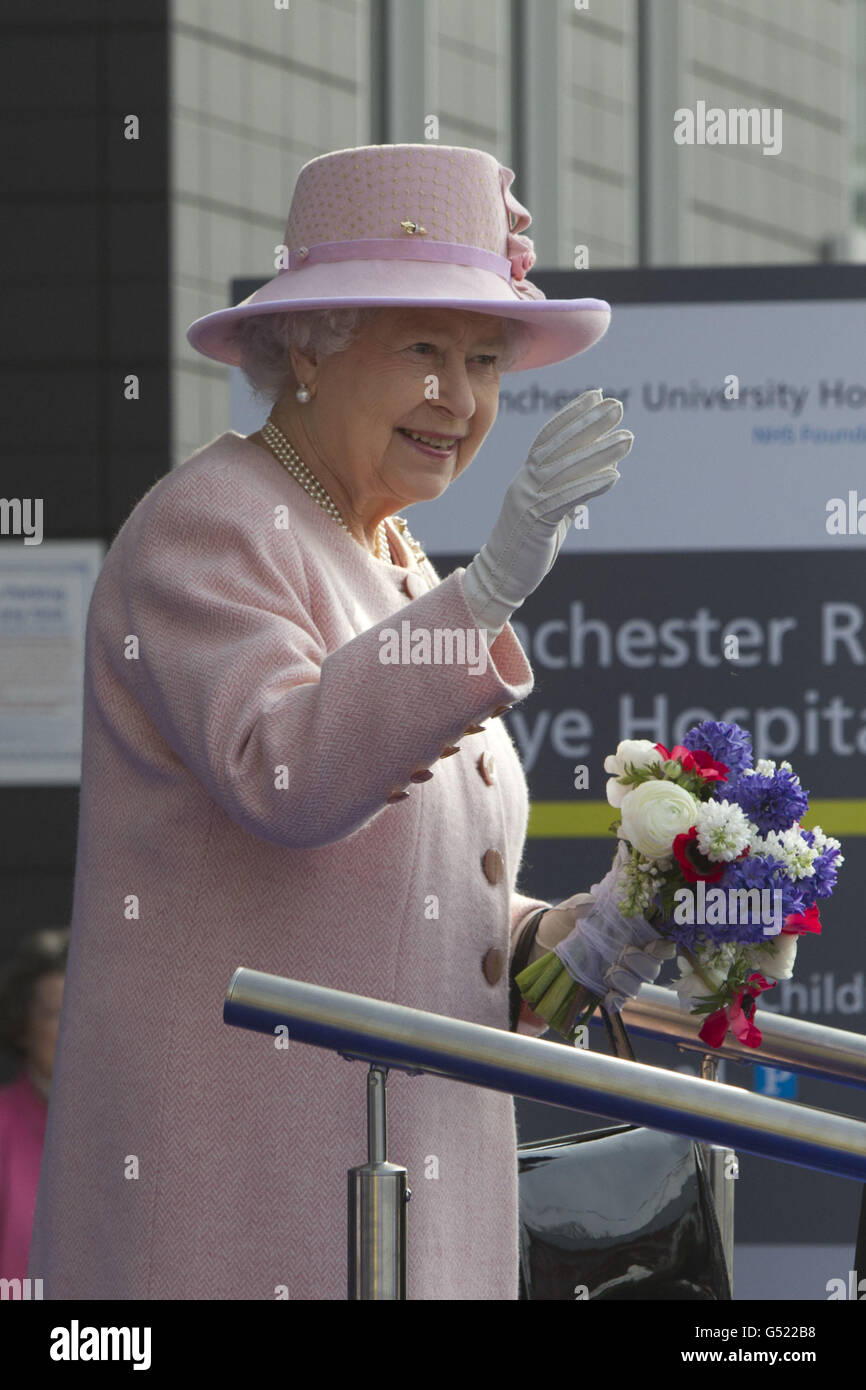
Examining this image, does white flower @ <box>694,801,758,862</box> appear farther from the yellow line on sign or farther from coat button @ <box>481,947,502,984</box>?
the yellow line on sign

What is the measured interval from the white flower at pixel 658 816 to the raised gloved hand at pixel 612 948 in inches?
1.9

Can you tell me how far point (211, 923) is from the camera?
2107mm

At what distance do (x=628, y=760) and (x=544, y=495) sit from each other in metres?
0.41

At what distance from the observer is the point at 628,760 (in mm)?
2285

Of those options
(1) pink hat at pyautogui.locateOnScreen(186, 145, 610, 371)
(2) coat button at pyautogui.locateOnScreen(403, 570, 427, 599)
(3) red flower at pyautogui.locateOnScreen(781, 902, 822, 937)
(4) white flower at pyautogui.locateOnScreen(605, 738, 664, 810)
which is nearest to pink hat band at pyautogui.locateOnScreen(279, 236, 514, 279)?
(1) pink hat at pyautogui.locateOnScreen(186, 145, 610, 371)

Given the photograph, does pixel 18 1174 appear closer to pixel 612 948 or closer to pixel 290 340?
pixel 612 948

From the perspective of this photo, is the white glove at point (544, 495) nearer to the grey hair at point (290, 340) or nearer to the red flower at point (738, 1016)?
the grey hair at point (290, 340)

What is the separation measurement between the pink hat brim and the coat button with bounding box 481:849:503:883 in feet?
1.82

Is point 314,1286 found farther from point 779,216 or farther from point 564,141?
point 779,216

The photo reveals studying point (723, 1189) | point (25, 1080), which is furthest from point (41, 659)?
point (723, 1189)

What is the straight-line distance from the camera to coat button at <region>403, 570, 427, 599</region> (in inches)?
94.9

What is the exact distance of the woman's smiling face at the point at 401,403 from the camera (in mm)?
2262

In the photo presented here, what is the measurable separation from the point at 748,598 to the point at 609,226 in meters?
4.25

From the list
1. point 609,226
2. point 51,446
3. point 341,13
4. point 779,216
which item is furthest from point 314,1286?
point 779,216
